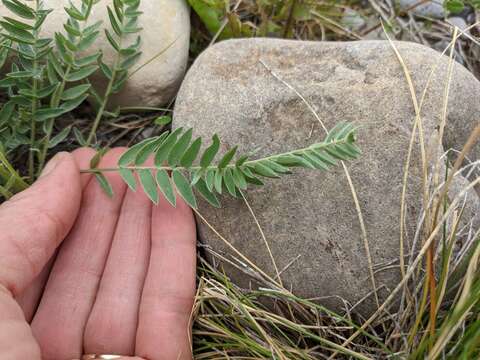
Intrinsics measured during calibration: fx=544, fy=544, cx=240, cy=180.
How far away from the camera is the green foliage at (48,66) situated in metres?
1.85

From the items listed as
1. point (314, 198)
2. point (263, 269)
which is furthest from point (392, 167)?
point (263, 269)

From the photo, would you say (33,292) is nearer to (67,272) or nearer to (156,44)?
(67,272)

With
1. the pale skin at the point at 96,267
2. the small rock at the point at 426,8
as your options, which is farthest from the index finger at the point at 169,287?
the small rock at the point at 426,8

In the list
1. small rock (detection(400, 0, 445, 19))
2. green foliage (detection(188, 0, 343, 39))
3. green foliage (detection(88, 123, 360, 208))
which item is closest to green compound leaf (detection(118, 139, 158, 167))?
green foliage (detection(88, 123, 360, 208))

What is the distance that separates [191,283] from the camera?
179cm

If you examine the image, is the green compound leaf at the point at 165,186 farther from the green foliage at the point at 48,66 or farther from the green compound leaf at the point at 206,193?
the green foliage at the point at 48,66

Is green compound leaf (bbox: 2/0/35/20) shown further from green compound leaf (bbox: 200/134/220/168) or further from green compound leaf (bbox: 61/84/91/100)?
green compound leaf (bbox: 200/134/220/168)

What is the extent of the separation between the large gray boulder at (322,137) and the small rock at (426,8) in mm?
791

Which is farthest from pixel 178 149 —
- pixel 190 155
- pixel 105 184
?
pixel 105 184

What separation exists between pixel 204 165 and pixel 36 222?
0.53m

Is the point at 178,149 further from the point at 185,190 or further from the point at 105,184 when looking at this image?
the point at 105,184

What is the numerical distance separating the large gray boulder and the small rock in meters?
0.79

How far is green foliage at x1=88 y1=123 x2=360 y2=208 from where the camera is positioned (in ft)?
5.31

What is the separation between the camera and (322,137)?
182cm
